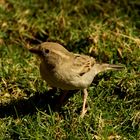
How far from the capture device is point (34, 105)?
6.16 metres

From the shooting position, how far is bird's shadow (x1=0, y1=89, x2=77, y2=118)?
19.9 ft

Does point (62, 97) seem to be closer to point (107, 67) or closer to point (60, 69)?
point (60, 69)

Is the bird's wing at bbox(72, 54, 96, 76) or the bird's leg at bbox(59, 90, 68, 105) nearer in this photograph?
the bird's wing at bbox(72, 54, 96, 76)

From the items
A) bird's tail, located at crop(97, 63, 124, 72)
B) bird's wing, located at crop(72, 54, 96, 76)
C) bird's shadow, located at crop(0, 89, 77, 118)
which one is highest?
bird's wing, located at crop(72, 54, 96, 76)

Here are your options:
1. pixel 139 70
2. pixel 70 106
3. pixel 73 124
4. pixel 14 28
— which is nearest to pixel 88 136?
pixel 73 124

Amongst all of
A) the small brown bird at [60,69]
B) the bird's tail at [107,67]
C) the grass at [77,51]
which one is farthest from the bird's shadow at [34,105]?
the bird's tail at [107,67]

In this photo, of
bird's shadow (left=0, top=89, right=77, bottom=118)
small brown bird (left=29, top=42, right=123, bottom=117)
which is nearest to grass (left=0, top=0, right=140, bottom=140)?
bird's shadow (left=0, top=89, right=77, bottom=118)

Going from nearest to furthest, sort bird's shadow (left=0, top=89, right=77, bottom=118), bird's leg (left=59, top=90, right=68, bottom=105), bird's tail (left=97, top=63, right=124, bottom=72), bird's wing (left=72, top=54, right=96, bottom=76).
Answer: bird's wing (left=72, top=54, right=96, bottom=76)
bird's shadow (left=0, top=89, right=77, bottom=118)
bird's leg (left=59, top=90, right=68, bottom=105)
bird's tail (left=97, top=63, right=124, bottom=72)

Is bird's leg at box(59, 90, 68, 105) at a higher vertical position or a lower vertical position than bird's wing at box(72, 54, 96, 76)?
lower

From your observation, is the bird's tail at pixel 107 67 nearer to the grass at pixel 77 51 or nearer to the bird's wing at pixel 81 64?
the grass at pixel 77 51

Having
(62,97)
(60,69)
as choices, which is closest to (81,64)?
(60,69)

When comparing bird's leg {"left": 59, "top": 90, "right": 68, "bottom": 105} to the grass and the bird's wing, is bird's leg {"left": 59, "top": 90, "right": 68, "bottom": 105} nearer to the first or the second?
the grass

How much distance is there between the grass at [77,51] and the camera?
570cm

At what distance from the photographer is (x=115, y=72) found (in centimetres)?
662
